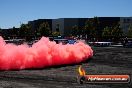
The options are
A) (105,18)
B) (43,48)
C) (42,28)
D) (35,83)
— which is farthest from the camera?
(105,18)

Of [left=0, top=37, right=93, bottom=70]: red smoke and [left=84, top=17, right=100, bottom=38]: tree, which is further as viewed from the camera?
[left=84, top=17, right=100, bottom=38]: tree

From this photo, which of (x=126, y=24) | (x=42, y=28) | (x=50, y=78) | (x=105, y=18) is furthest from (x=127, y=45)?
(x=105, y=18)

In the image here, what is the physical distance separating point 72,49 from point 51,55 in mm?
2502

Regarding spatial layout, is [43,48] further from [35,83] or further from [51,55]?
[35,83]

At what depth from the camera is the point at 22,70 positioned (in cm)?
2073

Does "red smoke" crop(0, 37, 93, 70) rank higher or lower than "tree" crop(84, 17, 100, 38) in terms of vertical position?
higher

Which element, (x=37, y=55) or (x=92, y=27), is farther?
(x=92, y=27)

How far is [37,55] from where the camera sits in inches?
886

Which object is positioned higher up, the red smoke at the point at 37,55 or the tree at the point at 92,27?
the red smoke at the point at 37,55

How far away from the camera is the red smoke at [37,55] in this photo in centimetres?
2128

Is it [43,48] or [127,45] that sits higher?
[43,48]

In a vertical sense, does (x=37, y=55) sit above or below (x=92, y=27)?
above

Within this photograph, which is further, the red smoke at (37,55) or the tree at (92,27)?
the tree at (92,27)

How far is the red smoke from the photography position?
2128cm
